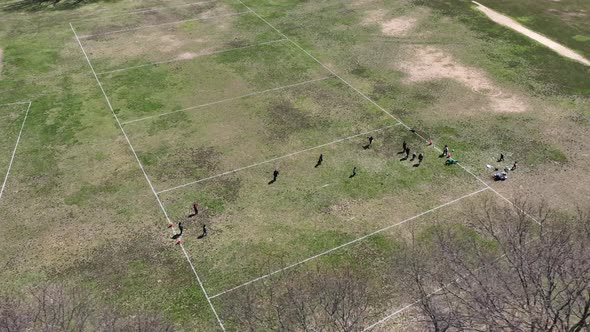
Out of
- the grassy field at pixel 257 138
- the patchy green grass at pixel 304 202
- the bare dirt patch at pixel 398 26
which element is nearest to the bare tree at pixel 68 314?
the grassy field at pixel 257 138

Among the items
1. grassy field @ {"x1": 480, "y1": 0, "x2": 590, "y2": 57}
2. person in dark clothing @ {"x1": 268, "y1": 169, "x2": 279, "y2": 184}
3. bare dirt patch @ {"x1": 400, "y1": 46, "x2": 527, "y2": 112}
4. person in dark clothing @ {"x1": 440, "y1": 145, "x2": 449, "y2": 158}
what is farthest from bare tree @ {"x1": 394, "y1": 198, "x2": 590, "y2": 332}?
grassy field @ {"x1": 480, "y1": 0, "x2": 590, "y2": 57}

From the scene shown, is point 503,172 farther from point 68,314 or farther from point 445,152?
point 68,314

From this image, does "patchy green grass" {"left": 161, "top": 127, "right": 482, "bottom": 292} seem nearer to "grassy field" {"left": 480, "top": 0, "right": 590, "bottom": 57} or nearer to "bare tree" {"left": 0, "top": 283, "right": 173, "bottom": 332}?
"bare tree" {"left": 0, "top": 283, "right": 173, "bottom": 332}

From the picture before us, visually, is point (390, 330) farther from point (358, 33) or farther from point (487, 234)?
point (358, 33)

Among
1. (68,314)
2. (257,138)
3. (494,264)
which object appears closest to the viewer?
(68,314)

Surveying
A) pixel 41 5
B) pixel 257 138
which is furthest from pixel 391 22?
pixel 41 5

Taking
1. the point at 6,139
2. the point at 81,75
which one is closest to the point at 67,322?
the point at 6,139
